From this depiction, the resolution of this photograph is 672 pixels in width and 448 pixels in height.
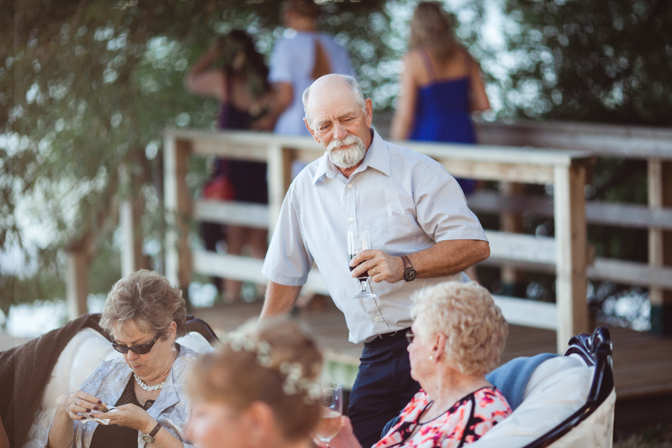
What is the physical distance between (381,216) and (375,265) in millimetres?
244

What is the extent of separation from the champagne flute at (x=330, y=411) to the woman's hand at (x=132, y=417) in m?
0.59

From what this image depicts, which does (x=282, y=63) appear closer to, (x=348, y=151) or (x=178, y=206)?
(x=178, y=206)

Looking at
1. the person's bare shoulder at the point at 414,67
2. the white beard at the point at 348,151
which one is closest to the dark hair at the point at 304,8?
the person's bare shoulder at the point at 414,67

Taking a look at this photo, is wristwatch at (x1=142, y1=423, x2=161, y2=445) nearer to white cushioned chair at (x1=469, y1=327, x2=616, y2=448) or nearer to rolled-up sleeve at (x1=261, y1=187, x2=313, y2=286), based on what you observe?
rolled-up sleeve at (x1=261, y1=187, x2=313, y2=286)

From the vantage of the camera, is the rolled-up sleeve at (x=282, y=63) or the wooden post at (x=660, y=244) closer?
the wooden post at (x=660, y=244)

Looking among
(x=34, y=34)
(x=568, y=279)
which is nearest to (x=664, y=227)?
(x=568, y=279)

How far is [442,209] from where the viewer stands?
2746 millimetres

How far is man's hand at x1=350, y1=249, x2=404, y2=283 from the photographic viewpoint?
8.58 ft

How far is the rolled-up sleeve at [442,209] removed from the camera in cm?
274

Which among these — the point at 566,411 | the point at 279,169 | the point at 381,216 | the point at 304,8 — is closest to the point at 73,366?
the point at 381,216

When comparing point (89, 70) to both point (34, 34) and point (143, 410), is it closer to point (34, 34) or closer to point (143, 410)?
point (34, 34)

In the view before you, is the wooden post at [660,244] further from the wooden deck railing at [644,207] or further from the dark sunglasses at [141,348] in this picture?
the dark sunglasses at [141,348]

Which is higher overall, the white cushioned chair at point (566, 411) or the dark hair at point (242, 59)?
the dark hair at point (242, 59)

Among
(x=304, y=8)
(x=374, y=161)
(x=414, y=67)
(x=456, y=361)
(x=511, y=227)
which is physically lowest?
(x=511, y=227)
